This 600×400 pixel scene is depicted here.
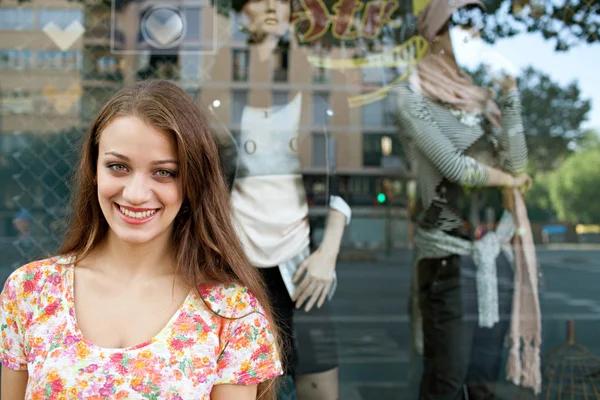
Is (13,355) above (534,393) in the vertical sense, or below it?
above

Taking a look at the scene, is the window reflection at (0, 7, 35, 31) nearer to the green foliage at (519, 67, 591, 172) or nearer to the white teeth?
the white teeth

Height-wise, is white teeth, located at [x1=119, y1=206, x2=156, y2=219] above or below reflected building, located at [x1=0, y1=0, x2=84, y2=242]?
below

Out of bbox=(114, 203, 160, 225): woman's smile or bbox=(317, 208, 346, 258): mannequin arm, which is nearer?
bbox=(114, 203, 160, 225): woman's smile

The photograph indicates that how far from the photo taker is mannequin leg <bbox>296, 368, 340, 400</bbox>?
2.30 metres

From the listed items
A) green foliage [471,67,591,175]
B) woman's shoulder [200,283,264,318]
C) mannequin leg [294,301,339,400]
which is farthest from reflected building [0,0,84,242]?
green foliage [471,67,591,175]

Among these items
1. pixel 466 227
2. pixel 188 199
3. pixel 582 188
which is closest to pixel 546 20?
pixel 582 188

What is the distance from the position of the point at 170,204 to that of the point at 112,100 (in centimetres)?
27

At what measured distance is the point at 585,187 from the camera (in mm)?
2816

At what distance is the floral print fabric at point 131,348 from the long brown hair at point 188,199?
5 centimetres

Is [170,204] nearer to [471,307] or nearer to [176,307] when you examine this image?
[176,307]

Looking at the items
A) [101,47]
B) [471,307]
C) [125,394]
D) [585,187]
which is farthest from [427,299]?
[101,47]

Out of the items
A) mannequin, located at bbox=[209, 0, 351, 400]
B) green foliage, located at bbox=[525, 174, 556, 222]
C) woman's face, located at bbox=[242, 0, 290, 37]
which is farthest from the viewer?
woman's face, located at bbox=[242, 0, 290, 37]

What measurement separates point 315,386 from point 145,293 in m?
1.13

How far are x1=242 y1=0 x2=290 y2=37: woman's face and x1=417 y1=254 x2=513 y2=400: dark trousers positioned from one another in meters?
1.22
